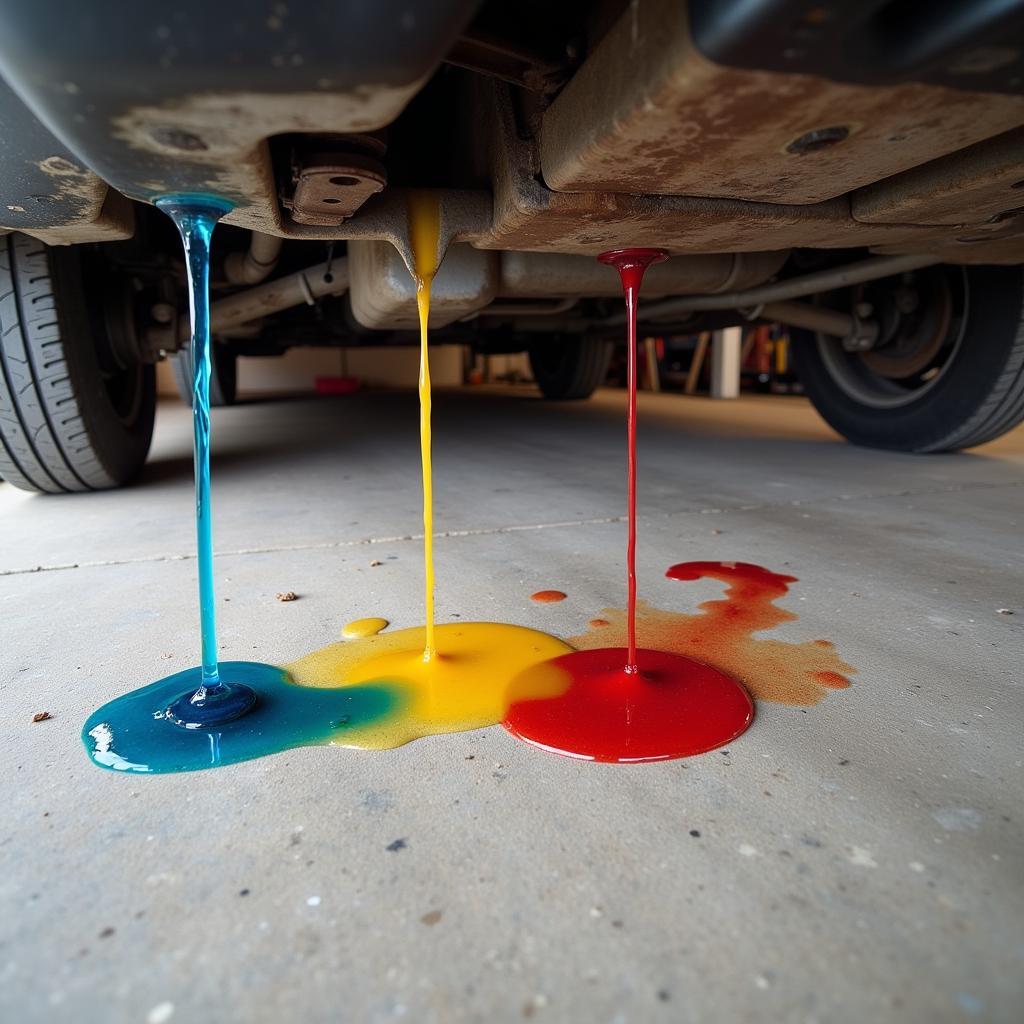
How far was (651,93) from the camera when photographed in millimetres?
679

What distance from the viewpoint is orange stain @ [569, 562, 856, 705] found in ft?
3.22

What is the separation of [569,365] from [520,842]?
15.8ft

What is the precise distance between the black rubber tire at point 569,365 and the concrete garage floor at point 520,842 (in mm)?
3793

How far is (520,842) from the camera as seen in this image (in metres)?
0.66

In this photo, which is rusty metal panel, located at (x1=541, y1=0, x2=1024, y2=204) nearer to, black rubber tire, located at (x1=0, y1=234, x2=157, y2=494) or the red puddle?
the red puddle

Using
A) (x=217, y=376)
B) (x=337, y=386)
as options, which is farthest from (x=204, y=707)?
(x=337, y=386)

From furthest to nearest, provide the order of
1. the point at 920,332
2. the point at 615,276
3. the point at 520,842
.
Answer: the point at 920,332, the point at 615,276, the point at 520,842

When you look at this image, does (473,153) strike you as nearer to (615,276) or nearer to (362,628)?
(615,276)

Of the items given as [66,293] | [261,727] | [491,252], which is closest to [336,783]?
[261,727]

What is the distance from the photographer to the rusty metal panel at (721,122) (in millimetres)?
648

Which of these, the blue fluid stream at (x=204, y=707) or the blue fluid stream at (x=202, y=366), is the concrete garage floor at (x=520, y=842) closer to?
the blue fluid stream at (x=204, y=707)

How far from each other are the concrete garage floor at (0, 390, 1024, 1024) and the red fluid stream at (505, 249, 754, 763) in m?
0.03

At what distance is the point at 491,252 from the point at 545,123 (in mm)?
713

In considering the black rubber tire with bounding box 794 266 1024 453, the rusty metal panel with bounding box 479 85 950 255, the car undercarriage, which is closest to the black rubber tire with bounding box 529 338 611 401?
the black rubber tire with bounding box 794 266 1024 453
